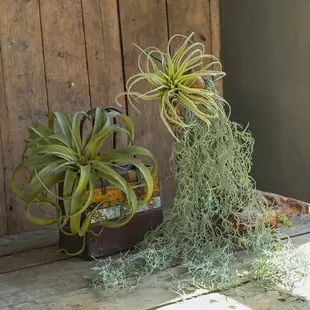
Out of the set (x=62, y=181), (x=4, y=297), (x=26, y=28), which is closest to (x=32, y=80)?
(x=26, y=28)

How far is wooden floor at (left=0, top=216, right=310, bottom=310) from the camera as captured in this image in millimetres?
1583

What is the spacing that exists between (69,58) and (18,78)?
0.69ft

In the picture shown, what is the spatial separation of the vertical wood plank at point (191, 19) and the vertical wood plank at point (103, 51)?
0.83 ft

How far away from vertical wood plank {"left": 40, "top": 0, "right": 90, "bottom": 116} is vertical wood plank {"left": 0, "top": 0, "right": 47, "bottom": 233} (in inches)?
1.3

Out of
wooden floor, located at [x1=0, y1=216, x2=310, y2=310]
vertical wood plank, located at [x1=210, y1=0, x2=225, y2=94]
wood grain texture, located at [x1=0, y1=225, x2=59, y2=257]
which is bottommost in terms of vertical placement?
wooden floor, located at [x1=0, y1=216, x2=310, y2=310]

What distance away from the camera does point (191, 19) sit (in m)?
2.53

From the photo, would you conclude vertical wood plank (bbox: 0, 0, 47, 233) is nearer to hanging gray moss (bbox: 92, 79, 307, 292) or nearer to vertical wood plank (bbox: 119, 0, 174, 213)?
vertical wood plank (bbox: 119, 0, 174, 213)

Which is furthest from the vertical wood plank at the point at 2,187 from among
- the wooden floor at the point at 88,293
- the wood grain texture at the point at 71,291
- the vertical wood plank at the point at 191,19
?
the vertical wood plank at the point at 191,19

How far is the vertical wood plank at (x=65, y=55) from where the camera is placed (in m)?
2.26

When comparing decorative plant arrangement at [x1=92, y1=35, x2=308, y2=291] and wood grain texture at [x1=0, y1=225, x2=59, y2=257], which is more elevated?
decorative plant arrangement at [x1=92, y1=35, x2=308, y2=291]

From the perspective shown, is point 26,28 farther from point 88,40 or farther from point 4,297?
point 4,297

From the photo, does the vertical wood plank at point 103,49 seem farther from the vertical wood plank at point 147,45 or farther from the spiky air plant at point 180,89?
the spiky air plant at point 180,89

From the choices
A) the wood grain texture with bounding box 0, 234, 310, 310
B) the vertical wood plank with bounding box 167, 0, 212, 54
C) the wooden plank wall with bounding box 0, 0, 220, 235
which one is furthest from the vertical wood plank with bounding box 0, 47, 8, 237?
the vertical wood plank with bounding box 167, 0, 212, 54

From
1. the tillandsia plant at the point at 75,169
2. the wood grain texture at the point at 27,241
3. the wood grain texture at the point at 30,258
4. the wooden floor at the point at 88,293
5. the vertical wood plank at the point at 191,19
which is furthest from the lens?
the vertical wood plank at the point at 191,19
